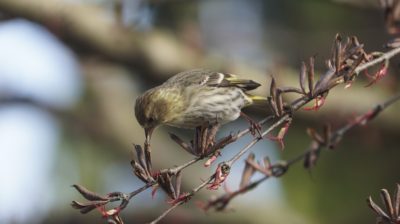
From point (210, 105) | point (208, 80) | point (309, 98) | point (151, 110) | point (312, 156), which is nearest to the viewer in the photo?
point (312, 156)

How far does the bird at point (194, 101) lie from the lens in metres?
3.65

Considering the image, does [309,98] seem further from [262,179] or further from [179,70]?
[179,70]

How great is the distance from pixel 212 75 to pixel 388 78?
224 cm

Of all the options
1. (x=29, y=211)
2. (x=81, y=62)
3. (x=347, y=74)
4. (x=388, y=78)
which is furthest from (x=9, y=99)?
(x=347, y=74)

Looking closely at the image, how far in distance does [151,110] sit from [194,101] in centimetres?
34

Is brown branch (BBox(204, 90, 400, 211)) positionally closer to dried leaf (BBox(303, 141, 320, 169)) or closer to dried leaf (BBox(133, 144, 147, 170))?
dried leaf (BBox(303, 141, 320, 169))

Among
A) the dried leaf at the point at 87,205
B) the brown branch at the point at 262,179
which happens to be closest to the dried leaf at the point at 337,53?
the brown branch at the point at 262,179

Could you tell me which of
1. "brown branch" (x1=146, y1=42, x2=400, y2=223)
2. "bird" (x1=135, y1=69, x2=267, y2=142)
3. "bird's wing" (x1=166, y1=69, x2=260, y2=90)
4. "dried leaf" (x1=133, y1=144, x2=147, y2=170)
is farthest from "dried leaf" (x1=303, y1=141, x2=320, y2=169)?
"bird's wing" (x1=166, y1=69, x2=260, y2=90)

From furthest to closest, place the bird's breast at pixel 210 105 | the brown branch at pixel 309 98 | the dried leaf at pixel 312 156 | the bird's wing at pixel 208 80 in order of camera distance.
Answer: the bird's wing at pixel 208 80
the bird's breast at pixel 210 105
the brown branch at pixel 309 98
the dried leaf at pixel 312 156

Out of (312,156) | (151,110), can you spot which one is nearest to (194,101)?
(151,110)

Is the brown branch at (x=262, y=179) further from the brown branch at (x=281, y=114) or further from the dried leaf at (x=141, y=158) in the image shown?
the dried leaf at (x=141, y=158)

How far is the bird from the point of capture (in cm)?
365

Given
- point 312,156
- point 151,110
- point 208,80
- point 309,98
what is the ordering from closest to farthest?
point 312,156
point 309,98
point 151,110
point 208,80

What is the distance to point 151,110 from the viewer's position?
3635 mm
